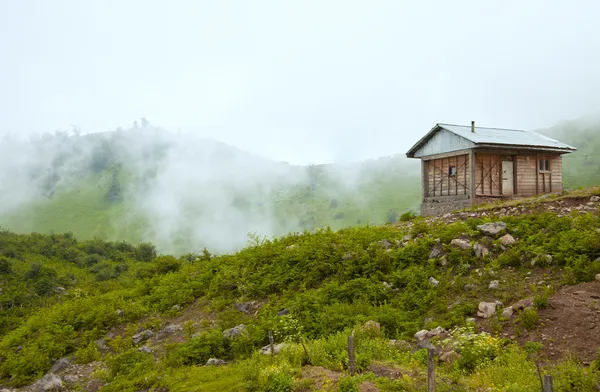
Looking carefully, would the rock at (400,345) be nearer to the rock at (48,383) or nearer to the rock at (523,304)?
the rock at (523,304)

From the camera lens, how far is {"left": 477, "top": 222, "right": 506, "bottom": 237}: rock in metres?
12.8

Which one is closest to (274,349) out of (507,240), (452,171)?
(507,240)

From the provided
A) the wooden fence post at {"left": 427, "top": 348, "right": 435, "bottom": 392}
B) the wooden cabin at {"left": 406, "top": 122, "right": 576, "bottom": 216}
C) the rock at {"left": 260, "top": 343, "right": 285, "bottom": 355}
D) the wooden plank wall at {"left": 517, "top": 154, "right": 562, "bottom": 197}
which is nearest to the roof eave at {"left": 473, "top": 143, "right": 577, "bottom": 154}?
the wooden cabin at {"left": 406, "top": 122, "right": 576, "bottom": 216}

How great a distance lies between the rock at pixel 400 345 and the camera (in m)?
8.74

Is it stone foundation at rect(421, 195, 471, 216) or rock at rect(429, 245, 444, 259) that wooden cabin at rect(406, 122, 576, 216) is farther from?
rock at rect(429, 245, 444, 259)

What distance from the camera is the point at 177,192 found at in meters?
98.4

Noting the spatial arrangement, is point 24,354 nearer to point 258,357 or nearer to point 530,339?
point 258,357

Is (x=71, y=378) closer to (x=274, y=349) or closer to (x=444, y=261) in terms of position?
(x=274, y=349)

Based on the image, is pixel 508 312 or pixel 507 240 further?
pixel 507 240

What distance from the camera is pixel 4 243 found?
34531 mm

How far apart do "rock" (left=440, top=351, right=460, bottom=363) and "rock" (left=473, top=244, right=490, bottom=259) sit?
472 centimetres

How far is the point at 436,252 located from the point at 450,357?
210 inches

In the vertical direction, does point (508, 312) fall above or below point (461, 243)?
below

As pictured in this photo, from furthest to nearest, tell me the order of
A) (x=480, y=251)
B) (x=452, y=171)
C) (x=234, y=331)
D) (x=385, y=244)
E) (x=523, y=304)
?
(x=452, y=171)
(x=385, y=244)
(x=480, y=251)
(x=234, y=331)
(x=523, y=304)
